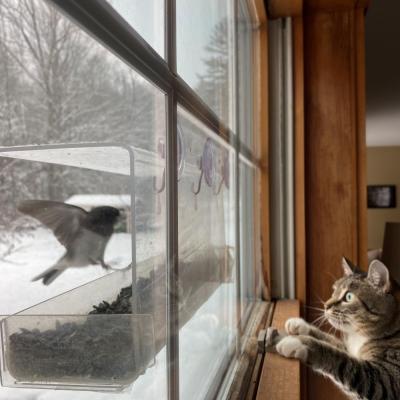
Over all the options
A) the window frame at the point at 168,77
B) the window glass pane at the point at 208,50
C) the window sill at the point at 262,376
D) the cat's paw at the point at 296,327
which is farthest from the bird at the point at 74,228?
the cat's paw at the point at 296,327

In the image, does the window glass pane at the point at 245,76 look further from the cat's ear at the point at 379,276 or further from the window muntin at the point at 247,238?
the cat's ear at the point at 379,276

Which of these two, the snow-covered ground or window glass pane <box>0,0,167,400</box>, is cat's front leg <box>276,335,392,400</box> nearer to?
the snow-covered ground

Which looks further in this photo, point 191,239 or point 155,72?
point 191,239

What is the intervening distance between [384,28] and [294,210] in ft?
3.87

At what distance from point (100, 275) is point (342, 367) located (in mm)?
865

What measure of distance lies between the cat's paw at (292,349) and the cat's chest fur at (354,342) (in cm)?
22

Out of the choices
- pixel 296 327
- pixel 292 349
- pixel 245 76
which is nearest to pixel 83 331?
pixel 292 349

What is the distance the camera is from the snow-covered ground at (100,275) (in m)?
0.25

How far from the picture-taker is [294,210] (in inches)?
61.0

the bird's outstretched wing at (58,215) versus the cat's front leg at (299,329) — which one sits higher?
the bird's outstretched wing at (58,215)

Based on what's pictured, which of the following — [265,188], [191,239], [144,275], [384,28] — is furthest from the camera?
[384,28]

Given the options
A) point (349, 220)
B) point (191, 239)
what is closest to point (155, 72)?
point (191, 239)

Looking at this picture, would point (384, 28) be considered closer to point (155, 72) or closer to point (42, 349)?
point (155, 72)

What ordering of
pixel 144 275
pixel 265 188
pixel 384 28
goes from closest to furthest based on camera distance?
pixel 144 275, pixel 265 188, pixel 384 28
